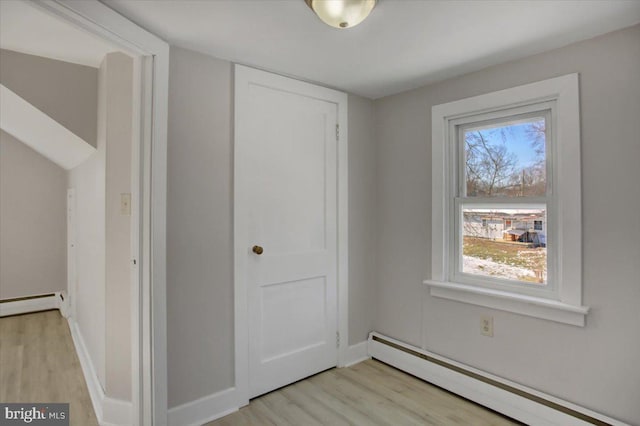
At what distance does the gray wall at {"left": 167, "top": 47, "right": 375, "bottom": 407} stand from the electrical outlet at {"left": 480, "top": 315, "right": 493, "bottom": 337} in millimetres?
1595

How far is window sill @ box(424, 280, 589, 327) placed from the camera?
1.90 metres

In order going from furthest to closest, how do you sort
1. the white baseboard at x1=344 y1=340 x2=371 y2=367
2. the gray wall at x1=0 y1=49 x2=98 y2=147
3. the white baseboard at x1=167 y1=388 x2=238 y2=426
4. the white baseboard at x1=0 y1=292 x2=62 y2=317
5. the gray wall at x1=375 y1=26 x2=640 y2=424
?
1. the white baseboard at x1=0 y1=292 x2=62 y2=317
2. the white baseboard at x1=344 y1=340 x2=371 y2=367
3. the gray wall at x1=0 y1=49 x2=98 y2=147
4. the white baseboard at x1=167 y1=388 x2=238 y2=426
5. the gray wall at x1=375 y1=26 x2=640 y2=424

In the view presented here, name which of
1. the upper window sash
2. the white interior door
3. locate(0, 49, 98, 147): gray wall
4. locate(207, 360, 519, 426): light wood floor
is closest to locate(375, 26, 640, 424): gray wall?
the upper window sash

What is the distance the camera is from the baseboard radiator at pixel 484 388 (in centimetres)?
189

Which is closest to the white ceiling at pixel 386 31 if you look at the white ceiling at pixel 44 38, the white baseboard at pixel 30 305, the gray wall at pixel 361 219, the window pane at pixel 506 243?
the white ceiling at pixel 44 38

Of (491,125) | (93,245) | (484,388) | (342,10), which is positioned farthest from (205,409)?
(491,125)

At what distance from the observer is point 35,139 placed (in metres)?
3.50

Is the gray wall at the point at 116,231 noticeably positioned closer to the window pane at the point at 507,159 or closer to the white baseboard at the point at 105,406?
the white baseboard at the point at 105,406

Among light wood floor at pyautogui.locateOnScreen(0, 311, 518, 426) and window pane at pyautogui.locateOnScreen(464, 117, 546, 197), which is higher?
window pane at pyautogui.locateOnScreen(464, 117, 546, 197)

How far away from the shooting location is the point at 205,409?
2.05 metres

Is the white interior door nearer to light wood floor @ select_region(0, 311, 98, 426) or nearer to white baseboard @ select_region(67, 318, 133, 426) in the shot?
white baseboard @ select_region(67, 318, 133, 426)

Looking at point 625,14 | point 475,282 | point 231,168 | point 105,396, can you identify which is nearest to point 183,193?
point 231,168

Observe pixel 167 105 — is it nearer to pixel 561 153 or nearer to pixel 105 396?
pixel 105 396

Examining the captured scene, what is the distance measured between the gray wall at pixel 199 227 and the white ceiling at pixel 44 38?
46 cm
